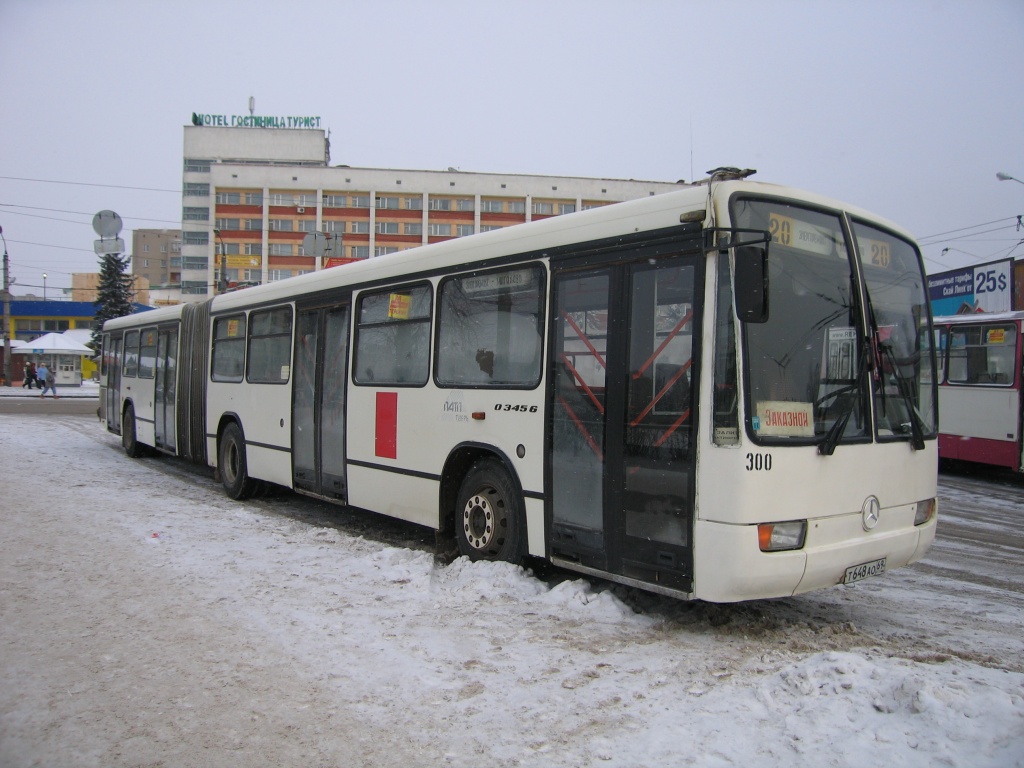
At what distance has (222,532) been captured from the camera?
8242 millimetres

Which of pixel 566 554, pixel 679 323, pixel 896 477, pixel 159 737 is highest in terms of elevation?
pixel 679 323

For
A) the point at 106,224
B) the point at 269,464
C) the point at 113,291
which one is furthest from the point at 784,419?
the point at 113,291

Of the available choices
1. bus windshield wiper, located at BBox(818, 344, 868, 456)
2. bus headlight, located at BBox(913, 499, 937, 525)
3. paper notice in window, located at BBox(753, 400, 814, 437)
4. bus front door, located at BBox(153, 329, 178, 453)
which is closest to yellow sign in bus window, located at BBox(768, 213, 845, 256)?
bus windshield wiper, located at BBox(818, 344, 868, 456)

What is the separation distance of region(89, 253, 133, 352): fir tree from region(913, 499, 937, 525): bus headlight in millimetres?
57672

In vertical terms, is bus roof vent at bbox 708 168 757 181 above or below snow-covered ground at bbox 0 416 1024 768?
above

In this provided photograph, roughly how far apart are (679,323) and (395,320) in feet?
12.0

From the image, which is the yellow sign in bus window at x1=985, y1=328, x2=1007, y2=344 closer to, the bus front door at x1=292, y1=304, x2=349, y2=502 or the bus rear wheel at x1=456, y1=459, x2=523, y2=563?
the bus rear wheel at x1=456, y1=459, x2=523, y2=563

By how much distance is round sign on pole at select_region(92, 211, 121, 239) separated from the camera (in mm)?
17234

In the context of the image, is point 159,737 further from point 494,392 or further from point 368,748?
point 494,392

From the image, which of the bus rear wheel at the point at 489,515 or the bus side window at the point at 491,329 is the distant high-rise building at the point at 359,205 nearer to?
the bus side window at the point at 491,329

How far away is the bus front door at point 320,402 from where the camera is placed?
8805 millimetres

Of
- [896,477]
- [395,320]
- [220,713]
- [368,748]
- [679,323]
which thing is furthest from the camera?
[395,320]

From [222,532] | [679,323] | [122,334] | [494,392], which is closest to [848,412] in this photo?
[679,323]

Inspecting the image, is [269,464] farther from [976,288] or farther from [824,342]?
[976,288]
